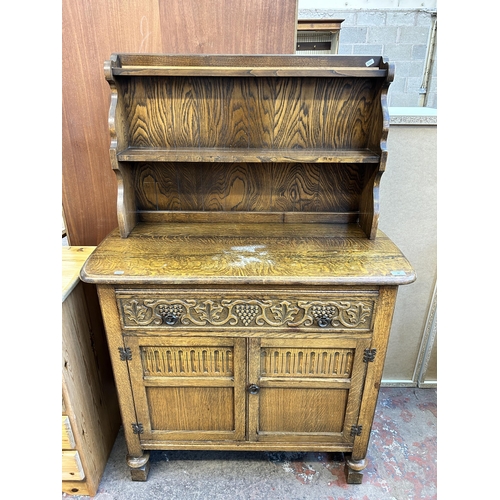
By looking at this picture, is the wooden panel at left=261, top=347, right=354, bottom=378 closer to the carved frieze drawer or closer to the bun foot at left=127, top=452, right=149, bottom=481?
the carved frieze drawer

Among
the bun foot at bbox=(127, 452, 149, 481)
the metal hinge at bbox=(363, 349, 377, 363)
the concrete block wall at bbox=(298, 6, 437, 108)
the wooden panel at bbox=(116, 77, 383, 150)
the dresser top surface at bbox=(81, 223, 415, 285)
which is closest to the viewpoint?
the dresser top surface at bbox=(81, 223, 415, 285)

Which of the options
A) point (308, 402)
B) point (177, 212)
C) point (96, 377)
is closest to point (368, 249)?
point (308, 402)

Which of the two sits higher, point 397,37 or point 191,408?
point 397,37

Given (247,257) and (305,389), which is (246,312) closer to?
(247,257)

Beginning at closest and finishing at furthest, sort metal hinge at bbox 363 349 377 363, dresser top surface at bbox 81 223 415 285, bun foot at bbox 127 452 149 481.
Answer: dresser top surface at bbox 81 223 415 285
metal hinge at bbox 363 349 377 363
bun foot at bbox 127 452 149 481

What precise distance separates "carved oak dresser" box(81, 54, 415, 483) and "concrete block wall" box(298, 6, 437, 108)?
95.3 inches

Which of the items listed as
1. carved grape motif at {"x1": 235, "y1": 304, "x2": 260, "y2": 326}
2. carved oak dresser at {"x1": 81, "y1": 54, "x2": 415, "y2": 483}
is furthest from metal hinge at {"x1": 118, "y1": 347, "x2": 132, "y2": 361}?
carved grape motif at {"x1": 235, "y1": 304, "x2": 260, "y2": 326}

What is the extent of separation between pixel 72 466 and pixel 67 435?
0.17 m

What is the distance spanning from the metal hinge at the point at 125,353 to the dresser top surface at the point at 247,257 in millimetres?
265

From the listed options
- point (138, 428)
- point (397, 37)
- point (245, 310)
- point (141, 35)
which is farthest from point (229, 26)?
point (397, 37)

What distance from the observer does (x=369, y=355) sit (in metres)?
1.14

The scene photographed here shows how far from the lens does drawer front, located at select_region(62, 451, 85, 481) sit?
1249mm

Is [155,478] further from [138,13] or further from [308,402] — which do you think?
[138,13]

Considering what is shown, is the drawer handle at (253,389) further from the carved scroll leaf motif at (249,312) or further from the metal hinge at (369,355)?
the metal hinge at (369,355)
